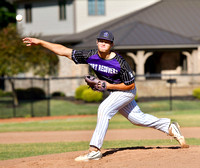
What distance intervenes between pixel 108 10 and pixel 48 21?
527 cm

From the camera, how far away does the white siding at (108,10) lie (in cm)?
3544

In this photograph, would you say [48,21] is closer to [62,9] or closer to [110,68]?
[62,9]

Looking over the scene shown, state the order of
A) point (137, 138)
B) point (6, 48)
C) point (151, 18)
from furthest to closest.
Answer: point (151, 18) < point (6, 48) < point (137, 138)

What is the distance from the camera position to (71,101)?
96.2 feet

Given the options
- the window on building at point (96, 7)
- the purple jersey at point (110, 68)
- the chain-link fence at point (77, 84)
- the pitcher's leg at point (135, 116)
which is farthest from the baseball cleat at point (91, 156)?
the window on building at point (96, 7)

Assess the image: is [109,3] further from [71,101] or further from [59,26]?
[71,101]

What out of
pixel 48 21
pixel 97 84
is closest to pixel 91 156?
pixel 97 84

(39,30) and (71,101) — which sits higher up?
(39,30)

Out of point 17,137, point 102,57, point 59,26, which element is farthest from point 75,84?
point 102,57

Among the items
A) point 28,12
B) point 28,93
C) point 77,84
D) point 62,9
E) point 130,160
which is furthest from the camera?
point 28,12

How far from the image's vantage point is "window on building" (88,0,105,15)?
117 feet

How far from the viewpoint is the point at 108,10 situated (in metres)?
35.7

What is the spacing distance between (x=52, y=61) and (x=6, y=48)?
6138 mm

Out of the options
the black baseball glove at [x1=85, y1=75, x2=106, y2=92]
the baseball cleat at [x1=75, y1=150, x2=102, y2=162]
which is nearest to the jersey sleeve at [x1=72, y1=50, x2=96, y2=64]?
the black baseball glove at [x1=85, y1=75, x2=106, y2=92]
